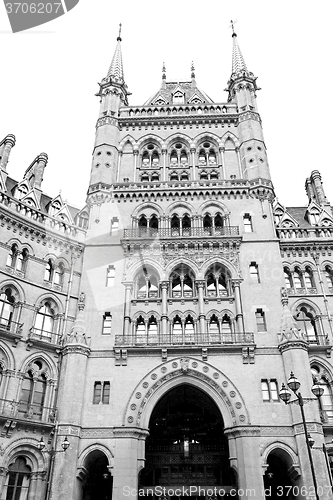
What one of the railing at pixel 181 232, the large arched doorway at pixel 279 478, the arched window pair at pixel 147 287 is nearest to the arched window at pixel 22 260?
the railing at pixel 181 232

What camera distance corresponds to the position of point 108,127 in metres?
41.6

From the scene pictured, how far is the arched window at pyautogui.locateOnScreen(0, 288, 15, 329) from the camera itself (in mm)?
28350

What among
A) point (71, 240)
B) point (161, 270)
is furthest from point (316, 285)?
point (71, 240)

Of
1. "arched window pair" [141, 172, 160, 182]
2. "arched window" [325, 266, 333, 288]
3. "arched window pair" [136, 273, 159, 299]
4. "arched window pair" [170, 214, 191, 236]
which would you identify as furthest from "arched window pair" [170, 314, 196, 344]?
"arched window pair" [141, 172, 160, 182]

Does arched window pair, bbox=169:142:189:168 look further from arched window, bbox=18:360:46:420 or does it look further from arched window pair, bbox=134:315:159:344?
arched window, bbox=18:360:46:420

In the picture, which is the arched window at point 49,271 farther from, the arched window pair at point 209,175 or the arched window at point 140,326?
the arched window pair at point 209,175

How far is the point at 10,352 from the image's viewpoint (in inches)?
1079

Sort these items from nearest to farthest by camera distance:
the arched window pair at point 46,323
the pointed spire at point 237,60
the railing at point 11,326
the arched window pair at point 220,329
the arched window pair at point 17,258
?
the railing at point 11,326
the arched window pair at point 46,323
the arched window pair at point 220,329
the arched window pair at point 17,258
the pointed spire at point 237,60

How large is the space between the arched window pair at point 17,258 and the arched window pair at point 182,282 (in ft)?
34.2

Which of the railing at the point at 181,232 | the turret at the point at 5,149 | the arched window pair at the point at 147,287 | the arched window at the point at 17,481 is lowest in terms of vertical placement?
the arched window at the point at 17,481

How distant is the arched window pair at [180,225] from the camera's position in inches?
1399

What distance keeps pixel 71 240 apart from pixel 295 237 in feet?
57.5

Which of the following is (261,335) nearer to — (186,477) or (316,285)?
(316,285)

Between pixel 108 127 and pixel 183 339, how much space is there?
21.6m
